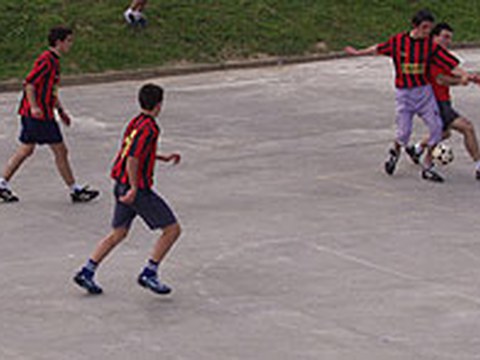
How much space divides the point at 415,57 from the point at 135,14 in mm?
10477

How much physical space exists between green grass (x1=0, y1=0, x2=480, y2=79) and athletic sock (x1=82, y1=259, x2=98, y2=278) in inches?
487

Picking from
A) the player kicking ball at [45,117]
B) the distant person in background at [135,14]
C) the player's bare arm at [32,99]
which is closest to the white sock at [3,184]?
the player kicking ball at [45,117]

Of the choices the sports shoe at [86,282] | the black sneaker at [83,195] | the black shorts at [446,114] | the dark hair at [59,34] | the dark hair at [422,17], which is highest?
the dark hair at [422,17]

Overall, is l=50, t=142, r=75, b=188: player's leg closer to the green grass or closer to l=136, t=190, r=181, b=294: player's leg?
l=136, t=190, r=181, b=294: player's leg

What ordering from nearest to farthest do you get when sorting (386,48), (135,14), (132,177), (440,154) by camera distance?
(132,177), (440,154), (386,48), (135,14)

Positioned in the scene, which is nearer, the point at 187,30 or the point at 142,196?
the point at 142,196

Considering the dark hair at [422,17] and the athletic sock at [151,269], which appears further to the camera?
the dark hair at [422,17]

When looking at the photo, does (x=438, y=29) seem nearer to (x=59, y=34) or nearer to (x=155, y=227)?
(x=59, y=34)

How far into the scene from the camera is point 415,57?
1480 centimetres

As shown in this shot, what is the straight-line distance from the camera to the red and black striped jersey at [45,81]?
1377 centimetres

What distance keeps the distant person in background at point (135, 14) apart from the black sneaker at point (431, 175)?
10552 millimetres

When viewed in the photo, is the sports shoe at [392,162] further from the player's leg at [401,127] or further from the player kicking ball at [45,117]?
the player kicking ball at [45,117]

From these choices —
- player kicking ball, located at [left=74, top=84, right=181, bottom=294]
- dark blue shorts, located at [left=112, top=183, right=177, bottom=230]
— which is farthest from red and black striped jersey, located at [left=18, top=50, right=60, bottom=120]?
dark blue shorts, located at [left=112, top=183, right=177, bottom=230]

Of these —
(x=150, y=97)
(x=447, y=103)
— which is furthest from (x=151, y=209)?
(x=447, y=103)
